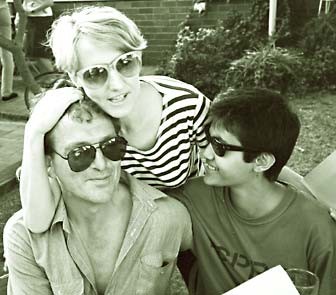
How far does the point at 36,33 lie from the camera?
8391 millimetres

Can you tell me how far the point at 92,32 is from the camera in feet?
6.98

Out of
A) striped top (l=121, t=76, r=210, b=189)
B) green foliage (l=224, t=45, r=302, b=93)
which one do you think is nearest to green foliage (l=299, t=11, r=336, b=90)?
green foliage (l=224, t=45, r=302, b=93)

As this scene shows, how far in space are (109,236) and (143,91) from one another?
2.24ft

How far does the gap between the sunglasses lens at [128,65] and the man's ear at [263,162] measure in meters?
0.59

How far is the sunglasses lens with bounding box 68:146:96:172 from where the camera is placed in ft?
6.48

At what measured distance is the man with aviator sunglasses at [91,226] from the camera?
202 centimetres

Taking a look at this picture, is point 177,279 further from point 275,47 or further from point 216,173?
point 275,47

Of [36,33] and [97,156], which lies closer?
[97,156]

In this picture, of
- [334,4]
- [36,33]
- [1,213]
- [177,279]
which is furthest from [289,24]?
[177,279]

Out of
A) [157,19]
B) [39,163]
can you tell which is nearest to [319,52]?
[157,19]

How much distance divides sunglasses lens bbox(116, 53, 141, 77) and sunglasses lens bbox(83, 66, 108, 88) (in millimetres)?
62

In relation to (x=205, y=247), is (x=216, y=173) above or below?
above

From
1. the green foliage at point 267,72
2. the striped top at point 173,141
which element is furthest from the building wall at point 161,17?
the striped top at point 173,141

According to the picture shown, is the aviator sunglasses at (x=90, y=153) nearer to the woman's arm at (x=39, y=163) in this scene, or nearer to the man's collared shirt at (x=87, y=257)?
the woman's arm at (x=39, y=163)
